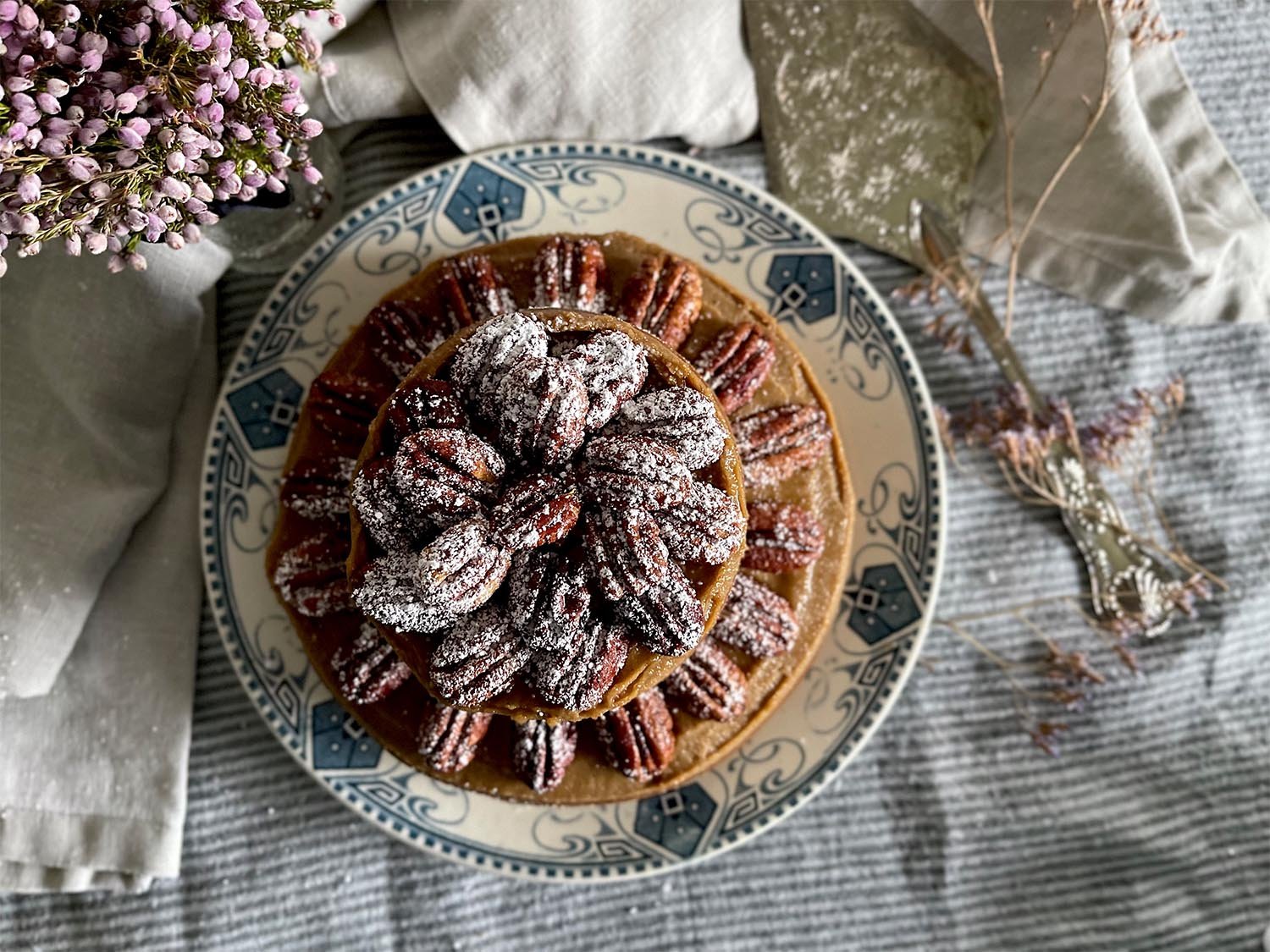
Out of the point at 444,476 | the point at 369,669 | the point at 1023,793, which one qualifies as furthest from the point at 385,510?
the point at 1023,793

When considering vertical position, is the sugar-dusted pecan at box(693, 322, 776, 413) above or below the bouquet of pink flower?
below

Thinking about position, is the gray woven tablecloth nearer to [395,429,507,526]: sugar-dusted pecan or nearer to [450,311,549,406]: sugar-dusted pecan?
[450,311,549,406]: sugar-dusted pecan

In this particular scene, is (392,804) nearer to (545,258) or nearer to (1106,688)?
(545,258)

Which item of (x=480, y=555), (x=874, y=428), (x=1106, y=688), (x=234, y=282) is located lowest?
(x=1106, y=688)

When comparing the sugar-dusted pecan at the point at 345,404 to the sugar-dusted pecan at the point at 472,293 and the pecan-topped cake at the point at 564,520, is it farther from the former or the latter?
the sugar-dusted pecan at the point at 472,293

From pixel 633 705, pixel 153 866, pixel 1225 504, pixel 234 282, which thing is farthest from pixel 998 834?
pixel 234 282

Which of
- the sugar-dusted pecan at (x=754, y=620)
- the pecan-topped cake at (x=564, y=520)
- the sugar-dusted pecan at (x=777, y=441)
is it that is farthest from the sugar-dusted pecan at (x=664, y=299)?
the sugar-dusted pecan at (x=754, y=620)

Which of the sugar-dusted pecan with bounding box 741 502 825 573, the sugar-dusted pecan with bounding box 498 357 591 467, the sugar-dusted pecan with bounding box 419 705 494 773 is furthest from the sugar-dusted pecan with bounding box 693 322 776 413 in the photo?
the sugar-dusted pecan with bounding box 419 705 494 773
